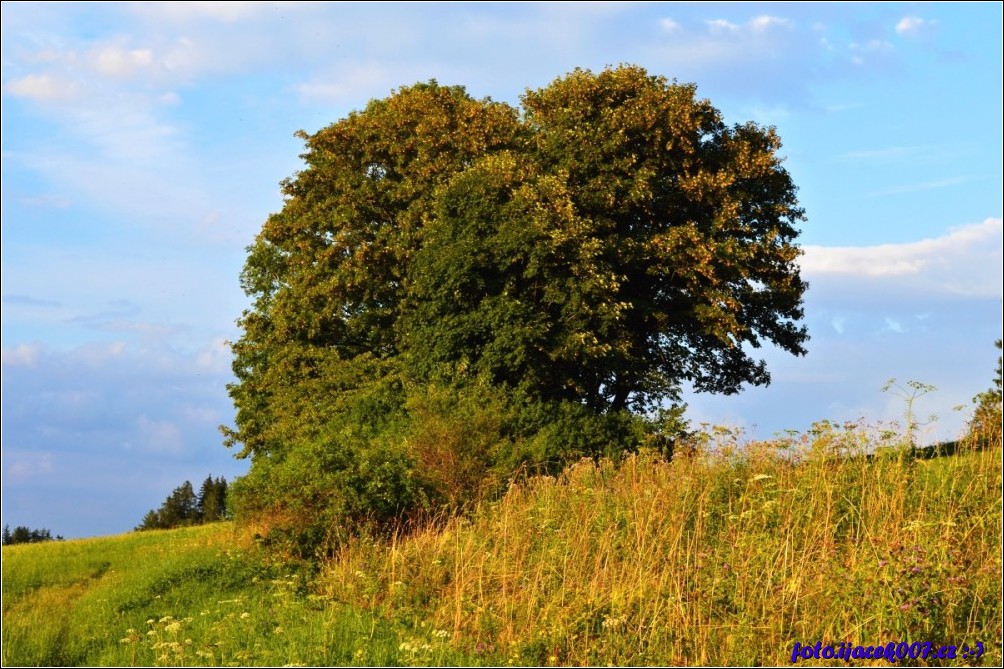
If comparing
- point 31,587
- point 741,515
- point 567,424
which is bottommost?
point 31,587

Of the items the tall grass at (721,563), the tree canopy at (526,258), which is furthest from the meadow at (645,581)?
the tree canopy at (526,258)

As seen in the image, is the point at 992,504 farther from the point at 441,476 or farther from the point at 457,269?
the point at 457,269

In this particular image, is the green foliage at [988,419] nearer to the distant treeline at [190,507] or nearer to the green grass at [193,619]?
the green grass at [193,619]

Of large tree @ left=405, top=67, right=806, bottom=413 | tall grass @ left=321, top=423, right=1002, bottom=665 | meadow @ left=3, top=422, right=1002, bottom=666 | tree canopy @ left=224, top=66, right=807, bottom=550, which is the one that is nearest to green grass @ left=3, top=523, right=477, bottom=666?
meadow @ left=3, top=422, right=1002, bottom=666

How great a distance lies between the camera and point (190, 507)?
40250 millimetres

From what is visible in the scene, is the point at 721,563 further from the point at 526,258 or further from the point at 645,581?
the point at 526,258

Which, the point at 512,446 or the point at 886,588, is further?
the point at 512,446

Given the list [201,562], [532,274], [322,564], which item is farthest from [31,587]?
[532,274]

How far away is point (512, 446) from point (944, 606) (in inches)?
497

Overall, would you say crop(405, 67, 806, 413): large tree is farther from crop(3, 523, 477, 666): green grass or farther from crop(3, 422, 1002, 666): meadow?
crop(3, 422, 1002, 666): meadow

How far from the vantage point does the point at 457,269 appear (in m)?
28.5

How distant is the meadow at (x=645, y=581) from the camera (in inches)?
392

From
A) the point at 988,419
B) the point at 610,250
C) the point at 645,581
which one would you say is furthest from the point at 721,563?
the point at 610,250

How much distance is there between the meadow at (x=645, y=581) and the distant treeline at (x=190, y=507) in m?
22.8
